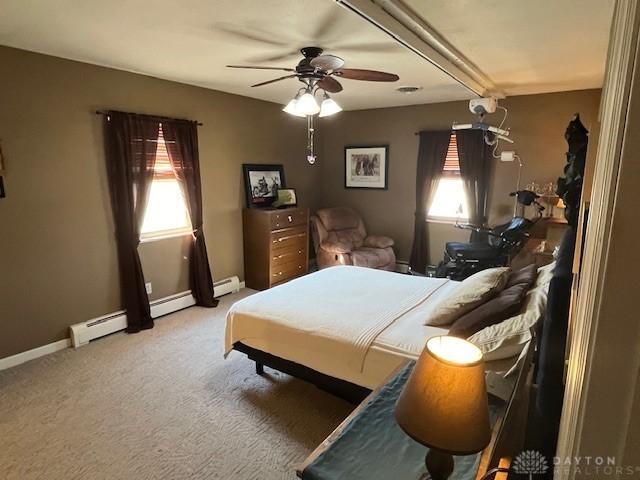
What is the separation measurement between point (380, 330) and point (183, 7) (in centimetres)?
218

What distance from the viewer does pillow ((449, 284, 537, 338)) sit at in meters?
2.03

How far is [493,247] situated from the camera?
4.36 m

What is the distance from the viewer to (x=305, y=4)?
1992 mm

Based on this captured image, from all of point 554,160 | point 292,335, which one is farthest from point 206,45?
point 554,160

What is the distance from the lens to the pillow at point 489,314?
2.03m

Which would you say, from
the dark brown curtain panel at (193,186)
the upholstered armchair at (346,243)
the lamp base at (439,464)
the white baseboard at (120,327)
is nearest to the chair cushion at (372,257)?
the upholstered armchair at (346,243)

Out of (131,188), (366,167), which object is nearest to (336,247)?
(366,167)

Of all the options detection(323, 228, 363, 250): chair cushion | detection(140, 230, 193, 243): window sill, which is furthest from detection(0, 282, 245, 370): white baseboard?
detection(323, 228, 363, 250): chair cushion

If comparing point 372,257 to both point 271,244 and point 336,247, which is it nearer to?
point 336,247

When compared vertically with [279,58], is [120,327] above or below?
below

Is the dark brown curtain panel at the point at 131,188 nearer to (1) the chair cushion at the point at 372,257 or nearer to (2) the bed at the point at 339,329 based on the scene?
(2) the bed at the point at 339,329

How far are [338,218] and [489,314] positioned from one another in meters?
3.67

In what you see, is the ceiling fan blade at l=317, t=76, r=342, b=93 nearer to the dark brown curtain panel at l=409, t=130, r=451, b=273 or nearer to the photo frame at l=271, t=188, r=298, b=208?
the photo frame at l=271, t=188, r=298, b=208

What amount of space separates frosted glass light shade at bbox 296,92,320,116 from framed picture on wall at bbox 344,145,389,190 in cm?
299
